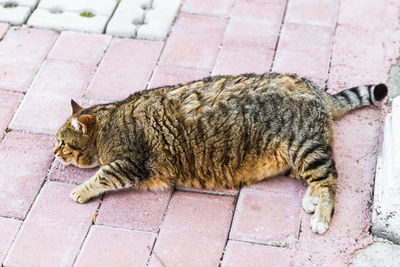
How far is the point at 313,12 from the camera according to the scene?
5.68 metres

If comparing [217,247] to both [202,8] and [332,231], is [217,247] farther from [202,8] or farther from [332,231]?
[202,8]

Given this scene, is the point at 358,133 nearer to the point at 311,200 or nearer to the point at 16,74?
the point at 311,200

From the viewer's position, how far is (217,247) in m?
3.88

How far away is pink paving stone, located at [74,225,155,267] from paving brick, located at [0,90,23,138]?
134cm

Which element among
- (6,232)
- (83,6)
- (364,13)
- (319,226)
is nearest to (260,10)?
(364,13)

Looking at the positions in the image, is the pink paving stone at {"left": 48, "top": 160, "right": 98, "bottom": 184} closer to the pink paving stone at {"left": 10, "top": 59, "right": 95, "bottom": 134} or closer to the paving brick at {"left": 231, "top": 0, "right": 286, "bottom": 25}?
the pink paving stone at {"left": 10, "top": 59, "right": 95, "bottom": 134}

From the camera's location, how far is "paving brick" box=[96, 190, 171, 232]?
4.05 metres

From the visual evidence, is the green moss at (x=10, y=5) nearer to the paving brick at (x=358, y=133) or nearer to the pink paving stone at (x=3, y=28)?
the pink paving stone at (x=3, y=28)

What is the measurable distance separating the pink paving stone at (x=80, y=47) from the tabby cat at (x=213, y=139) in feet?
3.67

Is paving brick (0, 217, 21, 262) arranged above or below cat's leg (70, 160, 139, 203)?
below

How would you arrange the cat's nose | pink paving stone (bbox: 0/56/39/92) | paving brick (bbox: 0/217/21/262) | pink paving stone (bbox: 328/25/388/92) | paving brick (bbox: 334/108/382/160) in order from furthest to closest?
pink paving stone (bbox: 0/56/39/92) → pink paving stone (bbox: 328/25/388/92) → paving brick (bbox: 334/108/382/160) → the cat's nose → paving brick (bbox: 0/217/21/262)

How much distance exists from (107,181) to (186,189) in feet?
1.88

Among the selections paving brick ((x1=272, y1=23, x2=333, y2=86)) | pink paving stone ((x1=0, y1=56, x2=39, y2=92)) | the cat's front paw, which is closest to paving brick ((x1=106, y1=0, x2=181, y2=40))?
pink paving stone ((x1=0, y1=56, x2=39, y2=92))

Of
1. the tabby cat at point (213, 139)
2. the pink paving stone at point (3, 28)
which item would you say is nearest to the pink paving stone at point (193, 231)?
the tabby cat at point (213, 139)
